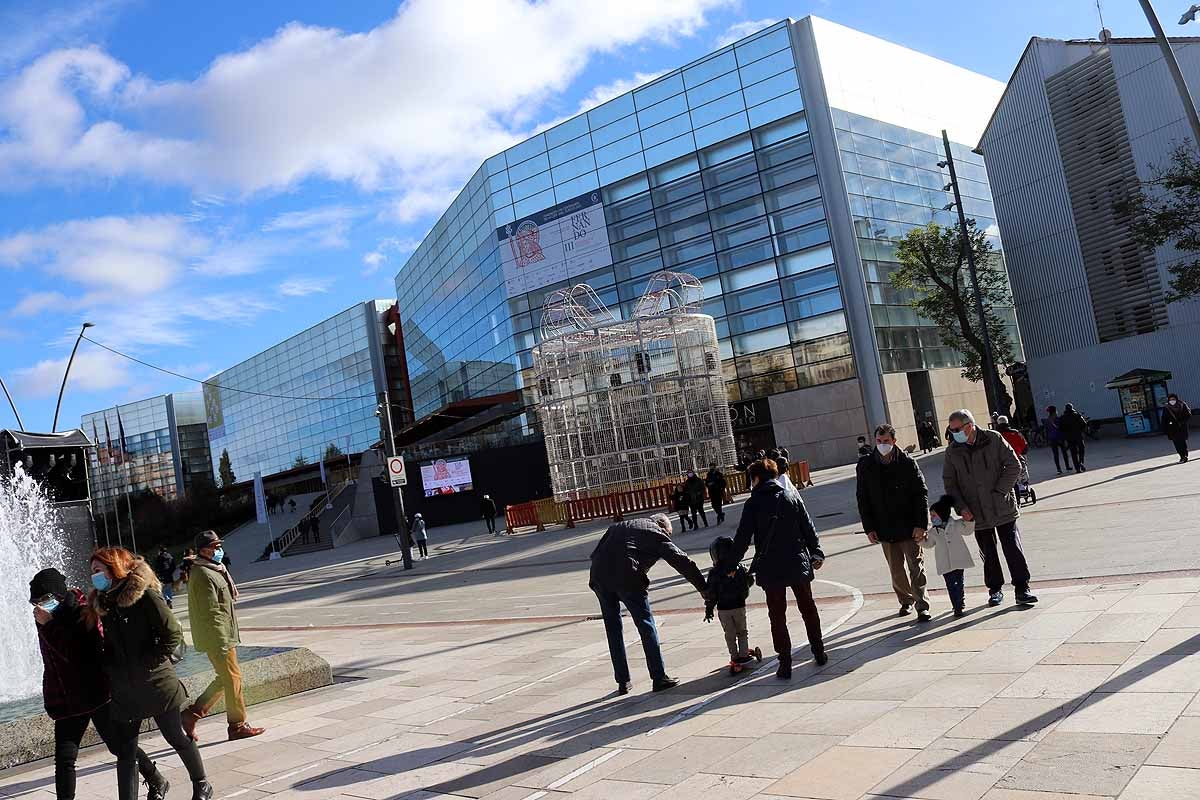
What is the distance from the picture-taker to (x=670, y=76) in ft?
157

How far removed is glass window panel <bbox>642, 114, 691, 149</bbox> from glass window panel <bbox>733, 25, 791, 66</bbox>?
3.95 metres

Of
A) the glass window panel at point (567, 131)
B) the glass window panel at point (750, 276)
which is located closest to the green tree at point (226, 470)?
the glass window panel at point (567, 131)

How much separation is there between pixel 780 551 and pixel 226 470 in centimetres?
10894

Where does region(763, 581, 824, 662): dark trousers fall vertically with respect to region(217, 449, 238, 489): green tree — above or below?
below

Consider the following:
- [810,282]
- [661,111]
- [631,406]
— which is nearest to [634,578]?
[631,406]

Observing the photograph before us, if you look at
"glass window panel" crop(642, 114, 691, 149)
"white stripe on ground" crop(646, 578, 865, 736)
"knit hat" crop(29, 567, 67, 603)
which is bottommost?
"white stripe on ground" crop(646, 578, 865, 736)

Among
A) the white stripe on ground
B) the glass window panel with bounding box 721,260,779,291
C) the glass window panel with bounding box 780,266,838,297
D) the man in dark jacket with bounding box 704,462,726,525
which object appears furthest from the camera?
the glass window panel with bounding box 721,260,779,291

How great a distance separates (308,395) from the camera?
90.5 m

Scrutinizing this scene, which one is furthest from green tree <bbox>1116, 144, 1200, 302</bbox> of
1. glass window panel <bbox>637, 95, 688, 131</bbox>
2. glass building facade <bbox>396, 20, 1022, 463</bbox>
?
glass window panel <bbox>637, 95, 688, 131</bbox>

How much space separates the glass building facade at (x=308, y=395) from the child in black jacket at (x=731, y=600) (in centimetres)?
7712

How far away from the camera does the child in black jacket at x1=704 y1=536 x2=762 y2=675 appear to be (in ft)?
23.7

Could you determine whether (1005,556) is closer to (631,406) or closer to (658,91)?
(631,406)

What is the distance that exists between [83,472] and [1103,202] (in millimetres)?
36621

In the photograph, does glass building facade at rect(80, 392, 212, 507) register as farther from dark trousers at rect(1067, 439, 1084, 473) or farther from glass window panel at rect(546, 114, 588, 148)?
dark trousers at rect(1067, 439, 1084, 473)
